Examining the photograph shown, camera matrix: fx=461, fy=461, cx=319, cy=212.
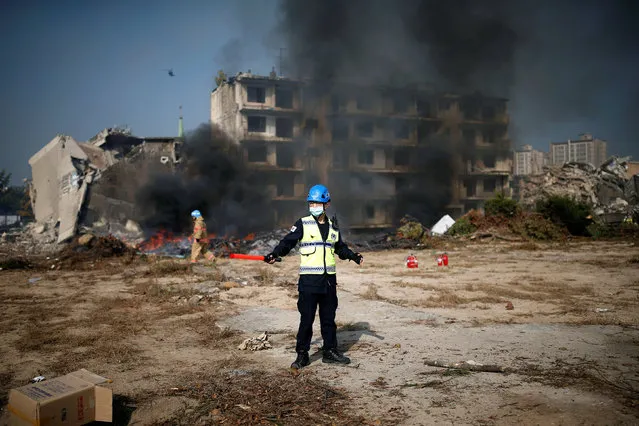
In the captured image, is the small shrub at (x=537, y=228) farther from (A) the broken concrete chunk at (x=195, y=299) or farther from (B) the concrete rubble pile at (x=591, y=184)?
(A) the broken concrete chunk at (x=195, y=299)

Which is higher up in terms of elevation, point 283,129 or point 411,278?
point 283,129

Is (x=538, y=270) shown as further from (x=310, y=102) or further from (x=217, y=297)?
(x=310, y=102)

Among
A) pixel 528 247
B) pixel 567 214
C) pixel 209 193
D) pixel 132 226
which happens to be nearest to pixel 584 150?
pixel 567 214

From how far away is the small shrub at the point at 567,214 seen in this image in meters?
20.2

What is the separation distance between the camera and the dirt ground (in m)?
3.37

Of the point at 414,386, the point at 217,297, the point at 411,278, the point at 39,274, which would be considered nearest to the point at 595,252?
the point at 411,278

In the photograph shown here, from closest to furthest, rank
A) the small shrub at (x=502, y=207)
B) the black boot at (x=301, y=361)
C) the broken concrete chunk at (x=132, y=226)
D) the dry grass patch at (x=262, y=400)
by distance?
the dry grass patch at (x=262, y=400) → the black boot at (x=301, y=361) → the small shrub at (x=502, y=207) → the broken concrete chunk at (x=132, y=226)

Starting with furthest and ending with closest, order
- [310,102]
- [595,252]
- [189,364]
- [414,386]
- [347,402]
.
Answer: [310,102] → [595,252] → [189,364] → [414,386] → [347,402]

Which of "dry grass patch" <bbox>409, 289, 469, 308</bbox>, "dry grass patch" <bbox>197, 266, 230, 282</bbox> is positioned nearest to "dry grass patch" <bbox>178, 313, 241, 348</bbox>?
"dry grass patch" <bbox>409, 289, 469, 308</bbox>

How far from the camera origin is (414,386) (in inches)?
150

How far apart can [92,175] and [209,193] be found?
5933mm

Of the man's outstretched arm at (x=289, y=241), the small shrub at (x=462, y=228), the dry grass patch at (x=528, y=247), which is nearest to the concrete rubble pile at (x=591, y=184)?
the small shrub at (x=462, y=228)

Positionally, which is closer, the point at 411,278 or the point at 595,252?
the point at 411,278

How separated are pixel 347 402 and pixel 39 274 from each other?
38.2ft
